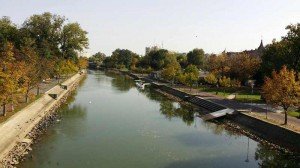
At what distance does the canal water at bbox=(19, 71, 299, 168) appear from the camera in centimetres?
2741

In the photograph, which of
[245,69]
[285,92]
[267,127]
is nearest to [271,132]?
[267,127]

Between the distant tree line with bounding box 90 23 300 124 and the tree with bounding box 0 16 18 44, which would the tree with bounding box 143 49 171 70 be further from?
the tree with bounding box 0 16 18 44

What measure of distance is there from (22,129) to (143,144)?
1131 centimetres

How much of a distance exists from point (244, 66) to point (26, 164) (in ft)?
177

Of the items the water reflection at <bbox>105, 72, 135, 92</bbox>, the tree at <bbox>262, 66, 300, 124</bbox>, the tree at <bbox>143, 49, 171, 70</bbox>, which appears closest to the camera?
the tree at <bbox>262, 66, 300, 124</bbox>

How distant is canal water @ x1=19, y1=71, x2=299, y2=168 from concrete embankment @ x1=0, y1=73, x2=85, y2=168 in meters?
0.95

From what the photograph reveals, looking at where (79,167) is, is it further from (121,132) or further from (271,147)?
(271,147)

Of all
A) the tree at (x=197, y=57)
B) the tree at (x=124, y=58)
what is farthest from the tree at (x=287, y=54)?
the tree at (x=124, y=58)

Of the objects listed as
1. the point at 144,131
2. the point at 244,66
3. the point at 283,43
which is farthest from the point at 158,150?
the point at 244,66

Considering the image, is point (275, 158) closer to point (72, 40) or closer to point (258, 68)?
point (258, 68)

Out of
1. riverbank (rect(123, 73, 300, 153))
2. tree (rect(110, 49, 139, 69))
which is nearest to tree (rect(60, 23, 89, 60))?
riverbank (rect(123, 73, 300, 153))

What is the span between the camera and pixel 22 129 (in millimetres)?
33500

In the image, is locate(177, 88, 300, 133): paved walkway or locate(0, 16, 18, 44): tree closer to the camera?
locate(177, 88, 300, 133): paved walkway

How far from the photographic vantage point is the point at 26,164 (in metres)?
25.6
